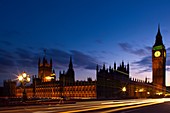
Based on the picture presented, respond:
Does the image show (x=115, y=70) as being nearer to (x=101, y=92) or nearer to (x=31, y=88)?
(x=101, y=92)

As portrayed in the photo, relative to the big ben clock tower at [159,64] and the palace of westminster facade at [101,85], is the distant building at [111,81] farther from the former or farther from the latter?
the big ben clock tower at [159,64]

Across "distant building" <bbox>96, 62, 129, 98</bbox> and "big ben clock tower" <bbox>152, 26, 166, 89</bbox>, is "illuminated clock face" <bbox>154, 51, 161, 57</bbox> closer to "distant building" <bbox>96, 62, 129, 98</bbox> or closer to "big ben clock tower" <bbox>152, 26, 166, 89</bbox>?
"big ben clock tower" <bbox>152, 26, 166, 89</bbox>

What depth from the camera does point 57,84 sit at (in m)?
105

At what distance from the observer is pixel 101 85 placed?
8775 centimetres

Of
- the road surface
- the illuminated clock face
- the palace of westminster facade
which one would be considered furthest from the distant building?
the road surface

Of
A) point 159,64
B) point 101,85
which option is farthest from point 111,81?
point 159,64

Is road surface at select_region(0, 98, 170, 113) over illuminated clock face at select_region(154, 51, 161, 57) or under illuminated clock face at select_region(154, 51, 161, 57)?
under

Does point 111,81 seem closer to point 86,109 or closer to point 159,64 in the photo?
point 159,64

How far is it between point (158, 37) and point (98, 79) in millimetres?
81251

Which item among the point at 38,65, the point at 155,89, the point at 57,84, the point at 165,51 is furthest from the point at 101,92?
the point at 165,51

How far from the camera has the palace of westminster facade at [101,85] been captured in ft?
290

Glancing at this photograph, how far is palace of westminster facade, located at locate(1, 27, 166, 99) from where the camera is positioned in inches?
3478

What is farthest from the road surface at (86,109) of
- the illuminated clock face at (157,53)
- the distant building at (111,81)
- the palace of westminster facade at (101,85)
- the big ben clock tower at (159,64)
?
the illuminated clock face at (157,53)

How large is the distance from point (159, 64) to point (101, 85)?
214 ft
